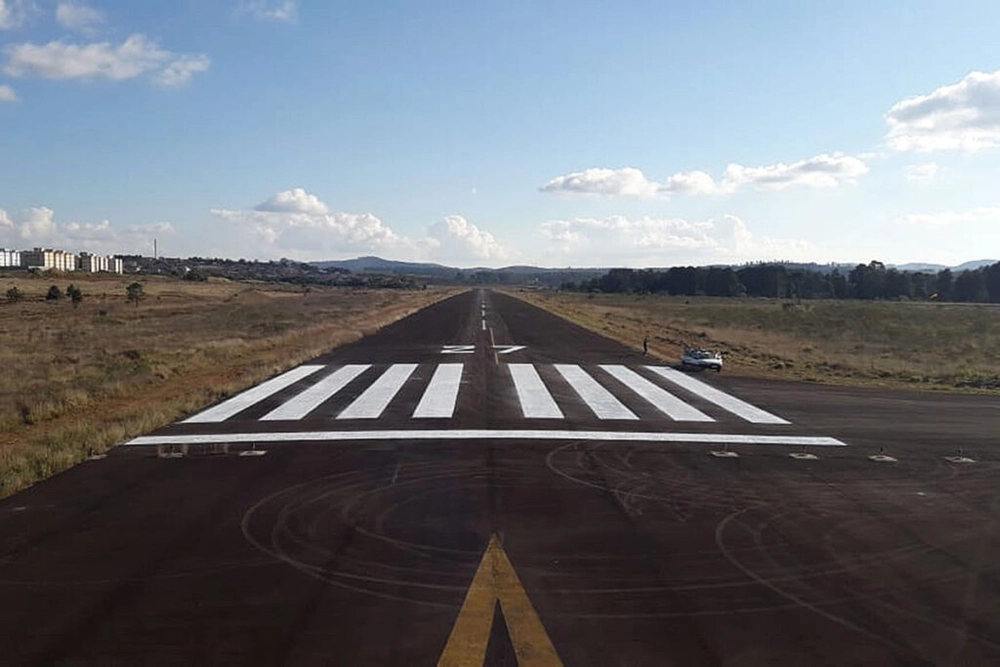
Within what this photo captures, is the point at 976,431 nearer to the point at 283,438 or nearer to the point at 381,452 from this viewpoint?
the point at 381,452

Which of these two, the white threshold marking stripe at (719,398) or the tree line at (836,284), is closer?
the white threshold marking stripe at (719,398)

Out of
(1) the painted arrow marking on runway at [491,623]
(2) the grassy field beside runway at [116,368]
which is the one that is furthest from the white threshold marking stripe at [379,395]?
(1) the painted arrow marking on runway at [491,623]

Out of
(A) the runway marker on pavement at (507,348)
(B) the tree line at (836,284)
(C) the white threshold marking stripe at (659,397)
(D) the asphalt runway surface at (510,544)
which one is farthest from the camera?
(B) the tree line at (836,284)

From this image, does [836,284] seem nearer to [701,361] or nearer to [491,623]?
[701,361]

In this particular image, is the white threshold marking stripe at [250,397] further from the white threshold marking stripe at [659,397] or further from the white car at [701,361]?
the white car at [701,361]

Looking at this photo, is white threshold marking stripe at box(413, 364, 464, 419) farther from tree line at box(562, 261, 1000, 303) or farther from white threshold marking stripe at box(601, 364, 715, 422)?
tree line at box(562, 261, 1000, 303)

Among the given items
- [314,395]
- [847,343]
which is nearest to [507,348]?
[314,395]

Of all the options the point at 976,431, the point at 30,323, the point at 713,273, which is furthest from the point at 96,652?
the point at 713,273
